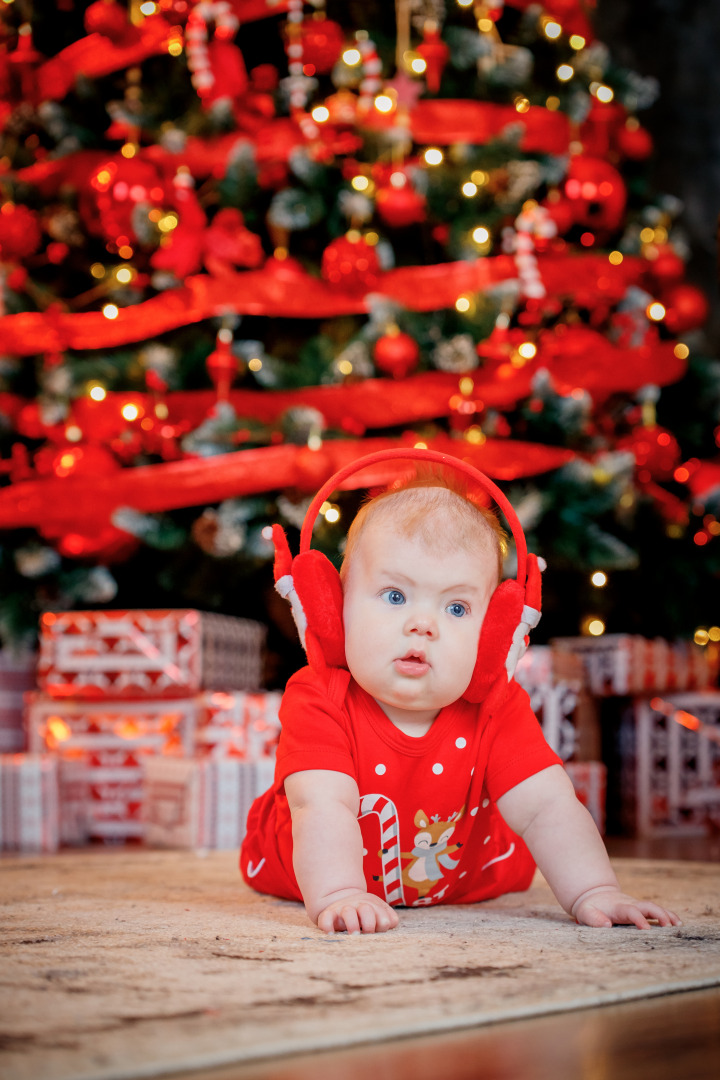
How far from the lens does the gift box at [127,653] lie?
1.96 metres

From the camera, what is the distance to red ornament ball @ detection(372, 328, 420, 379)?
6.67ft

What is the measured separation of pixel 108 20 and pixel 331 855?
1.91m

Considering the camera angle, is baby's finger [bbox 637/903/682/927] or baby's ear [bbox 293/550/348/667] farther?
baby's ear [bbox 293/550/348/667]

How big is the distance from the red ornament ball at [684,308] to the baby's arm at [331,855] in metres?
1.73

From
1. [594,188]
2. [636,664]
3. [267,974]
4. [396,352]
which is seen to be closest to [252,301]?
[396,352]

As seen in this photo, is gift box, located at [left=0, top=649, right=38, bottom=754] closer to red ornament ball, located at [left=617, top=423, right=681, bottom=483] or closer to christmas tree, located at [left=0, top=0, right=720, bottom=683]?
christmas tree, located at [left=0, top=0, right=720, bottom=683]

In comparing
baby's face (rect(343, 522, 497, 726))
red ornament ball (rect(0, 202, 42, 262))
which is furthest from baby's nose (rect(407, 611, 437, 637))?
red ornament ball (rect(0, 202, 42, 262))

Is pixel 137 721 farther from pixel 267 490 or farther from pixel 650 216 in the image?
pixel 650 216

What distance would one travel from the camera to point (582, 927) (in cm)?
92

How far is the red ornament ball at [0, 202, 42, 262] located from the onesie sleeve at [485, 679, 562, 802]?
A: 5.39ft

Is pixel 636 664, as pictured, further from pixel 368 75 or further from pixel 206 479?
pixel 368 75

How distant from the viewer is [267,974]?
0.69 metres

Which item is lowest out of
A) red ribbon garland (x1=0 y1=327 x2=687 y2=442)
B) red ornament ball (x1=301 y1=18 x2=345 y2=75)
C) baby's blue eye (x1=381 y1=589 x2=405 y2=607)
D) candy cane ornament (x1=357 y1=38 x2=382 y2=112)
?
baby's blue eye (x1=381 y1=589 x2=405 y2=607)

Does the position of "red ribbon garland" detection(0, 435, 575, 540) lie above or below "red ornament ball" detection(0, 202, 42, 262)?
below
